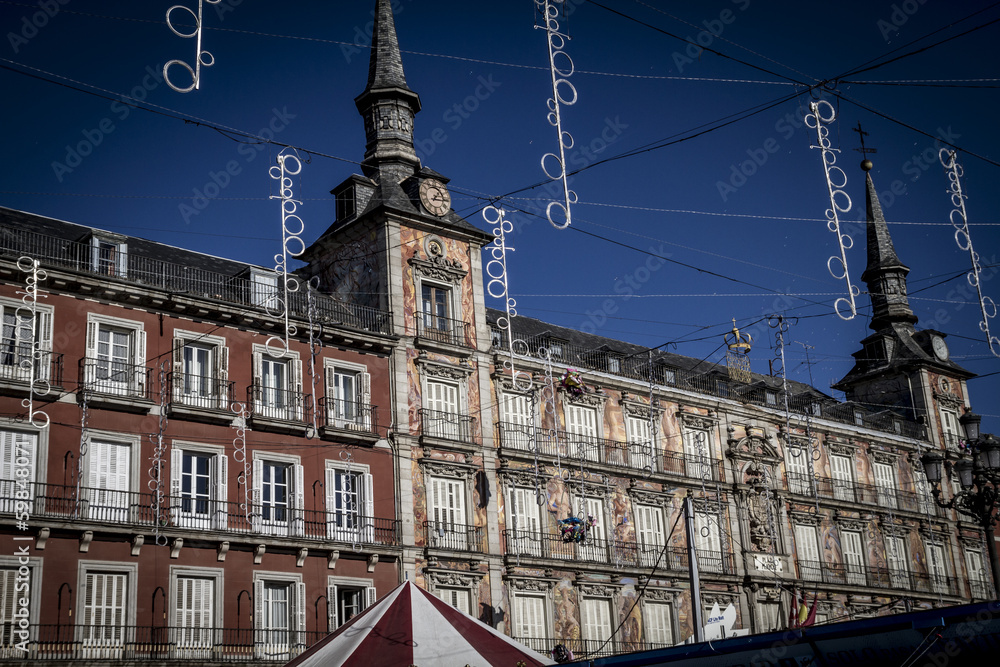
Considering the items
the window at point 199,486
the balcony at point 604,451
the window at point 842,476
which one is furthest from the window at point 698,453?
the window at point 199,486

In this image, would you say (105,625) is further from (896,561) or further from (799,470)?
(896,561)

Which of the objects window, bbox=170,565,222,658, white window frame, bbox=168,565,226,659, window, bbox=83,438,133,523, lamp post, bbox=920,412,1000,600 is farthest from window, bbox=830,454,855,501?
window, bbox=83,438,133,523

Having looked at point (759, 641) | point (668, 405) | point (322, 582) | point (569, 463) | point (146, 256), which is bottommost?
point (759, 641)

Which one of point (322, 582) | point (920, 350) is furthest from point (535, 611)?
point (920, 350)

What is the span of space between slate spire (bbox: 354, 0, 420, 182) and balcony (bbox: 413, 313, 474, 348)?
5.82 m

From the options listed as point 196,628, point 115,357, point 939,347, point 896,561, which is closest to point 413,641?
point 196,628

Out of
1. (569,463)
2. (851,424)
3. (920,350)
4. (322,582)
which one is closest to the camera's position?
(322,582)

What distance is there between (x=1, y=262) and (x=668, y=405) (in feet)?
80.3

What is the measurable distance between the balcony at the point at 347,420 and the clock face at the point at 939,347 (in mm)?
33154

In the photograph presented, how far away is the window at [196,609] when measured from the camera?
28.1 m

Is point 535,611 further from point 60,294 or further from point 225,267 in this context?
point 60,294

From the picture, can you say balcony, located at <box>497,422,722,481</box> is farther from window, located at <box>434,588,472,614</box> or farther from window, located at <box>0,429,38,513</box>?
window, located at <box>0,429,38,513</box>

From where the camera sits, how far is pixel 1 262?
2808cm

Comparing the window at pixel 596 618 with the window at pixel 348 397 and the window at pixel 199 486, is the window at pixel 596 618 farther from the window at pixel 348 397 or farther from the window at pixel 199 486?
the window at pixel 199 486
